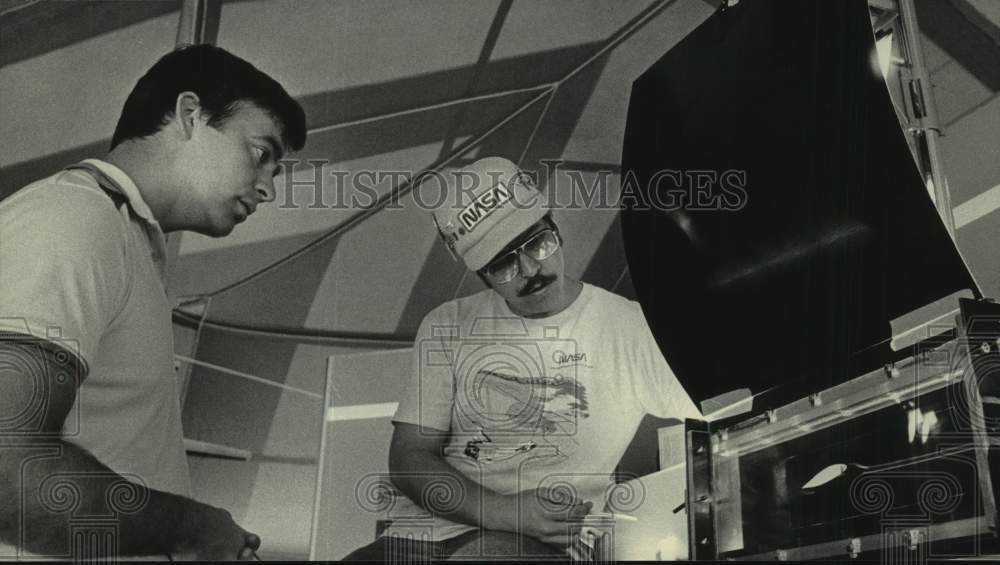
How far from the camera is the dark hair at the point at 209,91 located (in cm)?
249

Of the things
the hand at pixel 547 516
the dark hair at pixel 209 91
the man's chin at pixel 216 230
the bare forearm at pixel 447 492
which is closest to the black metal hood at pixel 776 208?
the hand at pixel 547 516

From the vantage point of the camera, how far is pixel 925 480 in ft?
5.62

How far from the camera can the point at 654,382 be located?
2.47 meters

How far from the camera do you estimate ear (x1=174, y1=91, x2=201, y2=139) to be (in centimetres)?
246

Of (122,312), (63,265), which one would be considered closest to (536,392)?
(122,312)

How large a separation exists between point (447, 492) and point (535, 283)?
0.56m

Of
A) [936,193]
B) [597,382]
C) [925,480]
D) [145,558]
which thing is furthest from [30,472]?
[936,193]

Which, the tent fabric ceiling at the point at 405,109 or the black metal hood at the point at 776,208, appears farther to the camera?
the tent fabric ceiling at the point at 405,109

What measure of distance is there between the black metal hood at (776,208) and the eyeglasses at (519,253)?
0.21m

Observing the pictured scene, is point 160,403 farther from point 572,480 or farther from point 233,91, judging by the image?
point 572,480

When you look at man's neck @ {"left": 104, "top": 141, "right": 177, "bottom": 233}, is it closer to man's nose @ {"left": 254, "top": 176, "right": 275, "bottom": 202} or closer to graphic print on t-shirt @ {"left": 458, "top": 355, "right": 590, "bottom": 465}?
man's nose @ {"left": 254, "top": 176, "right": 275, "bottom": 202}

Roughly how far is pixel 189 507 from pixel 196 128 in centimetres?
91

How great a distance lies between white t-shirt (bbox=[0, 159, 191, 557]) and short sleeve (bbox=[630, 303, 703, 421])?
43.2 inches

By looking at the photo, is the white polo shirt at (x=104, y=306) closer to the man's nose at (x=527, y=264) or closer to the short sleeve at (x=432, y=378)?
the short sleeve at (x=432, y=378)
